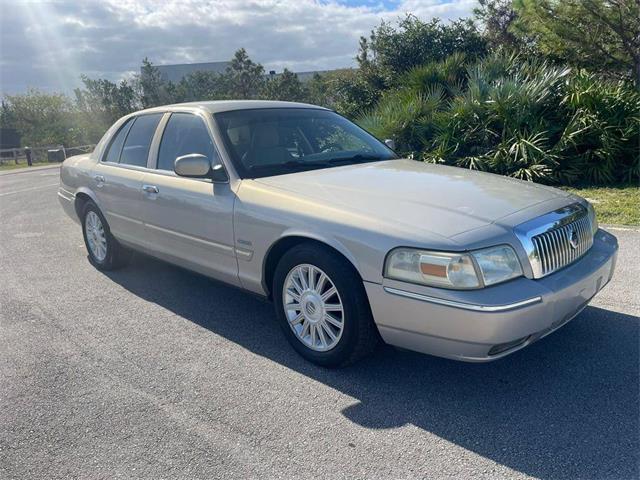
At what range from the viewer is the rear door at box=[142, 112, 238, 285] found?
392cm

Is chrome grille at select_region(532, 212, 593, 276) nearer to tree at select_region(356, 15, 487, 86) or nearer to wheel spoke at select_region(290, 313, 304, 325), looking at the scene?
wheel spoke at select_region(290, 313, 304, 325)

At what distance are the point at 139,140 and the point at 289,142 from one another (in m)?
1.62

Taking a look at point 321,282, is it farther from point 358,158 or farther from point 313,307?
point 358,158

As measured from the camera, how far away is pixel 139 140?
16.8 ft

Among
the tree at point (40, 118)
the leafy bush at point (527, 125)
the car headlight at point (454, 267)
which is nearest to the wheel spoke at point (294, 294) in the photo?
the car headlight at point (454, 267)

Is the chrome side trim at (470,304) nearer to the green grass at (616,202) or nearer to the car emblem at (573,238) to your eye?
the car emblem at (573,238)

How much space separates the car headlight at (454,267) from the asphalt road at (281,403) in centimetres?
71

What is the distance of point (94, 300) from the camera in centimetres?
494

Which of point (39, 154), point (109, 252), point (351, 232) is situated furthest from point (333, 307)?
point (39, 154)

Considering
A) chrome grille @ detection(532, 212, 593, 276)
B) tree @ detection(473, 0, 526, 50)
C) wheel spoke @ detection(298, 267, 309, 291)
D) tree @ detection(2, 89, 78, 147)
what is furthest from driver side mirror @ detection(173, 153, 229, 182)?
tree @ detection(2, 89, 78, 147)

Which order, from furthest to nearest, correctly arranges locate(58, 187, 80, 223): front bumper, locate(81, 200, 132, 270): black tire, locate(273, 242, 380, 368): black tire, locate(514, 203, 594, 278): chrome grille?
locate(58, 187, 80, 223): front bumper < locate(81, 200, 132, 270): black tire < locate(273, 242, 380, 368): black tire < locate(514, 203, 594, 278): chrome grille

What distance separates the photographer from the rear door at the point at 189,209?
392 cm

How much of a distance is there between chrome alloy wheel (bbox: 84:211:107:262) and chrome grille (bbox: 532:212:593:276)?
424 cm

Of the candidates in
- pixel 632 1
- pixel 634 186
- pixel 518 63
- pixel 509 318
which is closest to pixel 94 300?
pixel 509 318
